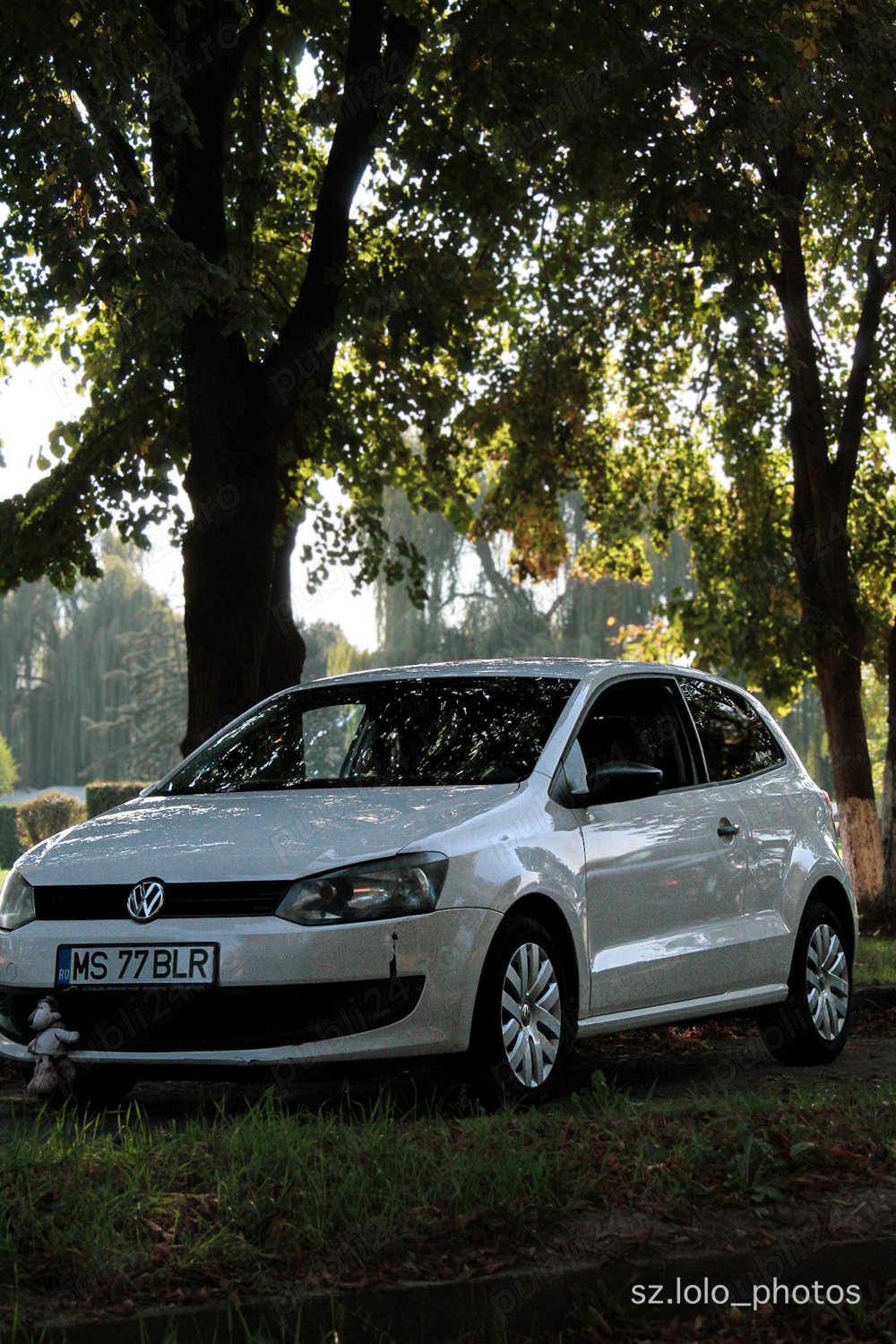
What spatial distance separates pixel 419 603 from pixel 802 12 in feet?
27.3

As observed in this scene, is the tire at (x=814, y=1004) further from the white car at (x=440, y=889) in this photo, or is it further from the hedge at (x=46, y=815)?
the hedge at (x=46, y=815)

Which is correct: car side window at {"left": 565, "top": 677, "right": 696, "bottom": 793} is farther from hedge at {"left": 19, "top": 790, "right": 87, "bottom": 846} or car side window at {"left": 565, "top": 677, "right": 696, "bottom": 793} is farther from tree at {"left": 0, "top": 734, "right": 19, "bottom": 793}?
tree at {"left": 0, "top": 734, "right": 19, "bottom": 793}

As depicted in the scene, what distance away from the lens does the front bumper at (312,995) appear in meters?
6.22

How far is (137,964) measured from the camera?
6.42m

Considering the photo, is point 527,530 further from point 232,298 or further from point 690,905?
point 690,905

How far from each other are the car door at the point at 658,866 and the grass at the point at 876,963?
3.79 meters

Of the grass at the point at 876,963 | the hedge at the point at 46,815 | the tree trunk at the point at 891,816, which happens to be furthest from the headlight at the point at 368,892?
the hedge at the point at 46,815

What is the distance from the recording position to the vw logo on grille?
6.48 metres

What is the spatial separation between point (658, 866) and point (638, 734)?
0.71 meters

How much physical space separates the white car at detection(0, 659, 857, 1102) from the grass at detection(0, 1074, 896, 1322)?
0.67 m

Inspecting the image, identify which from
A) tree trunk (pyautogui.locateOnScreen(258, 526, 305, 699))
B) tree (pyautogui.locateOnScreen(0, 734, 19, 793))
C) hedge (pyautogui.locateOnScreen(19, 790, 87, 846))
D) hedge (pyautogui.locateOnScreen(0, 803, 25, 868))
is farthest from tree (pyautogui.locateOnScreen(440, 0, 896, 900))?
tree (pyautogui.locateOnScreen(0, 734, 19, 793))

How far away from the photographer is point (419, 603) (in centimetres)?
1967

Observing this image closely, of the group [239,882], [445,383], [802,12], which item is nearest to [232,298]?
[802,12]

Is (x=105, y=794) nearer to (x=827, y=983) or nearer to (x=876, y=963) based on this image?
(x=876, y=963)
